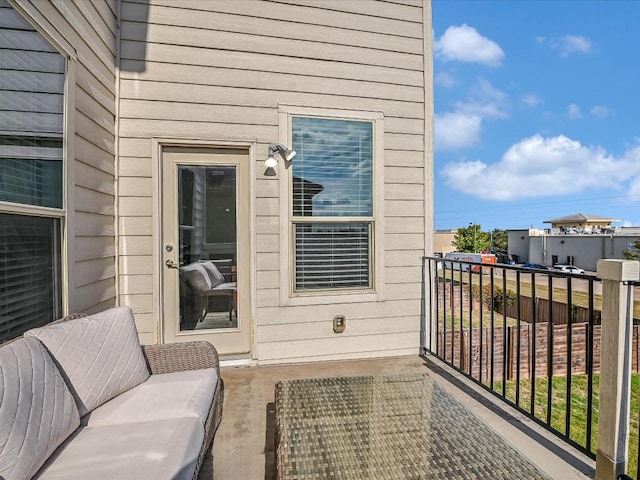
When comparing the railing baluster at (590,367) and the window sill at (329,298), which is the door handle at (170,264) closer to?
the window sill at (329,298)

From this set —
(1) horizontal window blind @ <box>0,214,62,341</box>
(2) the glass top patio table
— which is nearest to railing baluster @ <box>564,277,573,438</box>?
(2) the glass top patio table

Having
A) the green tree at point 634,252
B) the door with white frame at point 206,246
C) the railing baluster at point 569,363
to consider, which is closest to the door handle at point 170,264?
the door with white frame at point 206,246

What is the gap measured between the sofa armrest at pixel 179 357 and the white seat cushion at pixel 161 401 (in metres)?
0.09

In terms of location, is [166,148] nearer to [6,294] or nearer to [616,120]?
[6,294]

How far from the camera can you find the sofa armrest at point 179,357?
2020 millimetres

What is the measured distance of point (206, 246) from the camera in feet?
9.83

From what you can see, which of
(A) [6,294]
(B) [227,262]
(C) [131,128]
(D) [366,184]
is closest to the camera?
(A) [6,294]

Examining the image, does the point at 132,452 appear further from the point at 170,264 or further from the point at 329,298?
the point at 329,298

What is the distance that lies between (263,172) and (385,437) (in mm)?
2283

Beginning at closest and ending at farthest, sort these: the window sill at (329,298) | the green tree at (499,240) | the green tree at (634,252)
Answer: the window sill at (329,298) < the green tree at (634,252) < the green tree at (499,240)

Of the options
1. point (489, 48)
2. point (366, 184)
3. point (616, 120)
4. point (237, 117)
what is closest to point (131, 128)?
point (237, 117)

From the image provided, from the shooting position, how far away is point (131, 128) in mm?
2854

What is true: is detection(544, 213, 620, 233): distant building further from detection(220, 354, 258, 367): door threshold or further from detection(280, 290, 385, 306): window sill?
detection(220, 354, 258, 367): door threshold

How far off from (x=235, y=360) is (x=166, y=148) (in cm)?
187
